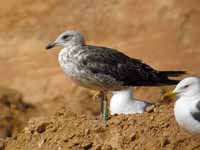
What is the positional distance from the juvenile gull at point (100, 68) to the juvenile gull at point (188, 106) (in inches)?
79.8

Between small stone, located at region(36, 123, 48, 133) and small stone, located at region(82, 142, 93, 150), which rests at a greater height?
small stone, located at region(36, 123, 48, 133)

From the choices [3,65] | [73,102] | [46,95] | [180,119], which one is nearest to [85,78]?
[180,119]

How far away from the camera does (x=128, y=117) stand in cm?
977

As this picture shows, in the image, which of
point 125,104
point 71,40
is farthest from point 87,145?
point 71,40

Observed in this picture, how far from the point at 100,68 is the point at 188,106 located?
258 cm

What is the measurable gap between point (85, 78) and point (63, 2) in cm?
1142

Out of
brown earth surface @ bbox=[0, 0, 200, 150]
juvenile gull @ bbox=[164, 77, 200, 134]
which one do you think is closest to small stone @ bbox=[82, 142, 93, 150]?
juvenile gull @ bbox=[164, 77, 200, 134]

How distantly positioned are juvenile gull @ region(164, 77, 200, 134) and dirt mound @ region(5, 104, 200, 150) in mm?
434

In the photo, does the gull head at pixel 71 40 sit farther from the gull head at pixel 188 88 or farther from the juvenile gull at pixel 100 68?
the gull head at pixel 188 88

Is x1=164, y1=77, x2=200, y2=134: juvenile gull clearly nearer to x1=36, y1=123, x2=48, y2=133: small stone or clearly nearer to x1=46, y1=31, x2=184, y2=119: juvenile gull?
x1=36, y1=123, x2=48, y2=133: small stone

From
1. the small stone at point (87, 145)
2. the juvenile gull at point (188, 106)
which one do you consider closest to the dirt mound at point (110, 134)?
the small stone at point (87, 145)

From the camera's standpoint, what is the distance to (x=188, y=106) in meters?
8.67

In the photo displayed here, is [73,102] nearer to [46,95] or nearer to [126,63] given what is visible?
[46,95]

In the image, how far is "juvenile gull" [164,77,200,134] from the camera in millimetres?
8578
